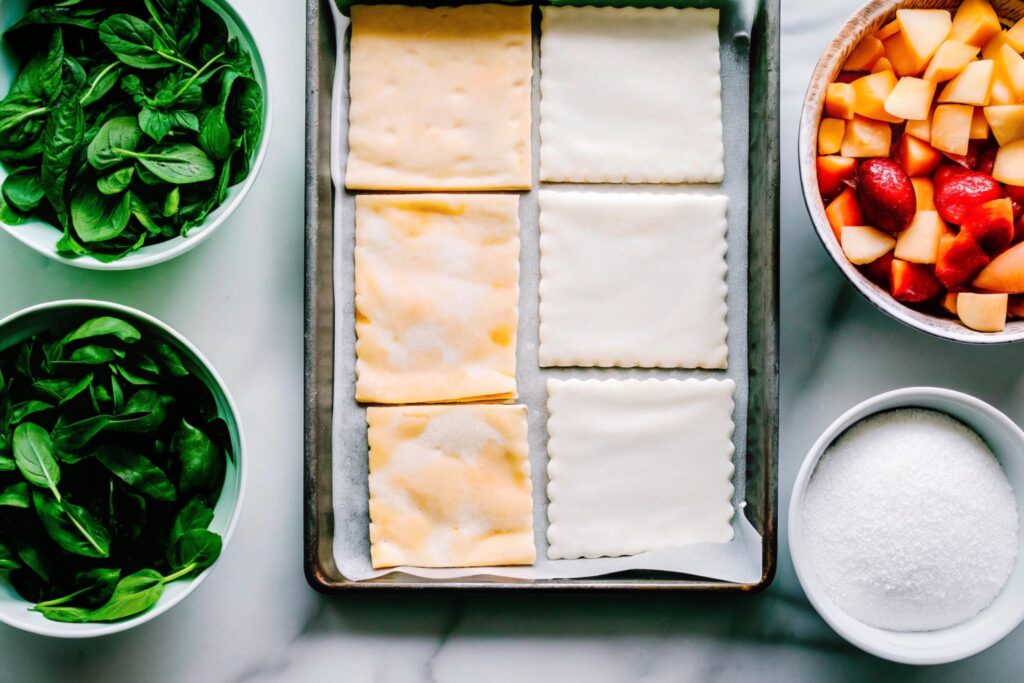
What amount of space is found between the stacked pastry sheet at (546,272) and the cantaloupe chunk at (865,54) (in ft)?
0.52

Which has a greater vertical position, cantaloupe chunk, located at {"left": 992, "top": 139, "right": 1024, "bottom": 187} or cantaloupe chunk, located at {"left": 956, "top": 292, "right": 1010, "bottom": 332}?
cantaloupe chunk, located at {"left": 992, "top": 139, "right": 1024, "bottom": 187}

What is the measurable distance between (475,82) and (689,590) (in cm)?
66

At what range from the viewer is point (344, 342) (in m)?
1.02

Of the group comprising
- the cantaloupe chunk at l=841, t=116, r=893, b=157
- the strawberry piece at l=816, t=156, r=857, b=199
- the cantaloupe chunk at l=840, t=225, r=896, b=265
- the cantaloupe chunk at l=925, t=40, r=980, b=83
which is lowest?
the cantaloupe chunk at l=840, t=225, r=896, b=265

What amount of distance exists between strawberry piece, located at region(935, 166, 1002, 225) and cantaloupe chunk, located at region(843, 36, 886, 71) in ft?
0.51

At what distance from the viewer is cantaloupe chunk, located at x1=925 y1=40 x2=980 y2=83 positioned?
92cm

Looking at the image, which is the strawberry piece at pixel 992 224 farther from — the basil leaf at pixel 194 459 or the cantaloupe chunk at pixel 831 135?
the basil leaf at pixel 194 459

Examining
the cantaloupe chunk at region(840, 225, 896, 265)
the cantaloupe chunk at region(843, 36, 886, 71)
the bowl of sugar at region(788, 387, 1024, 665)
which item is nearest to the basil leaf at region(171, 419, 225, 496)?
the bowl of sugar at region(788, 387, 1024, 665)

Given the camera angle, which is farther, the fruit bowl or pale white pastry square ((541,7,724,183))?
pale white pastry square ((541,7,724,183))

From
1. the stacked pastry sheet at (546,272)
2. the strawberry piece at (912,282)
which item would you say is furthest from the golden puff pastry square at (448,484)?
the strawberry piece at (912,282)

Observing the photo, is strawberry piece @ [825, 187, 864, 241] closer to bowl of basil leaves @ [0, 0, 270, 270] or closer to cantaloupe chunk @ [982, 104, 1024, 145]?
cantaloupe chunk @ [982, 104, 1024, 145]

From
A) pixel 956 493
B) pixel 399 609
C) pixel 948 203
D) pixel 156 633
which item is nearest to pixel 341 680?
pixel 399 609

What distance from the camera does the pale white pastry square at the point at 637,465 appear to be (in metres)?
1.00

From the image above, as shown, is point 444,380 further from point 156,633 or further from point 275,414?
point 156,633
